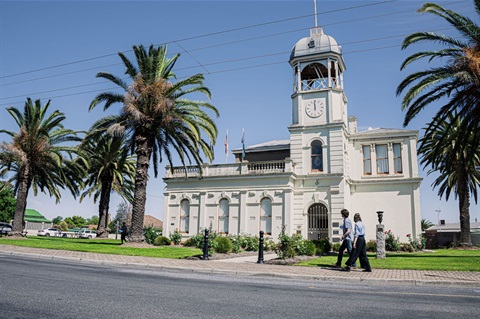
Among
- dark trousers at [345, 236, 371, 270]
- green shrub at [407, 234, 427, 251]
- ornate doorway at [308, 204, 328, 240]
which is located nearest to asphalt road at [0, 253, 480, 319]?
dark trousers at [345, 236, 371, 270]

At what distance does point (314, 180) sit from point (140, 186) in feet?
44.6

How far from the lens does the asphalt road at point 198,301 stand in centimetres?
529

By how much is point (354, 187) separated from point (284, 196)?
21.0 ft

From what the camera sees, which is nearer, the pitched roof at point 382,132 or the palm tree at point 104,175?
the pitched roof at point 382,132

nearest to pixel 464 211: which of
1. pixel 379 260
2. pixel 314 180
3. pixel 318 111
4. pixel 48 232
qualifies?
pixel 314 180

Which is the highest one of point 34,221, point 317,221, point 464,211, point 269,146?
point 269,146

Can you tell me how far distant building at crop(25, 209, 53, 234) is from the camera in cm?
8306

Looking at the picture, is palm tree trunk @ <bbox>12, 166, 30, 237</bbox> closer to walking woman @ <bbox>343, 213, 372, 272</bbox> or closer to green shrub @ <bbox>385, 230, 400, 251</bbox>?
walking woman @ <bbox>343, 213, 372, 272</bbox>

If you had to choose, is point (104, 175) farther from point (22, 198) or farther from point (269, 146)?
point (269, 146)

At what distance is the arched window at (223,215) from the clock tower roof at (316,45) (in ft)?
43.6

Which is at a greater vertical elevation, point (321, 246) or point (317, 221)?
point (317, 221)

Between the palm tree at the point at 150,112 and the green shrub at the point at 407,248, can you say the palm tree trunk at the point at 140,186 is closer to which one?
the palm tree at the point at 150,112

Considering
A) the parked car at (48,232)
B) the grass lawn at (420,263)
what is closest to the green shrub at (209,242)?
the grass lawn at (420,263)

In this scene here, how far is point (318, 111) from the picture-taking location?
102 feet
